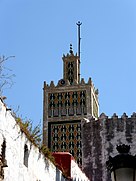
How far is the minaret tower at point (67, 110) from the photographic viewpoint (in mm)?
68562

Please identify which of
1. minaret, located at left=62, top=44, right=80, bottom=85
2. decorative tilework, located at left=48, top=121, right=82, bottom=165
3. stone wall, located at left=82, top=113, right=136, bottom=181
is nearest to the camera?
stone wall, located at left=82, top=113, right=136, bottom=181

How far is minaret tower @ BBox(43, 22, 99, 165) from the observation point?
68.6m

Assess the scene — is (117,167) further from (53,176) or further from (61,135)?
(61,135)

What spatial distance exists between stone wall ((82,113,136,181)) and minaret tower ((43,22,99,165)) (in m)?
40.4

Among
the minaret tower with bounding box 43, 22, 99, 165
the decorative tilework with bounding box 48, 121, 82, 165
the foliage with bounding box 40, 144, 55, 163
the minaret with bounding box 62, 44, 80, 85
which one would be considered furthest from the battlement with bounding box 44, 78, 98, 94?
the foliage with bounding box 40, 144, 55, 163

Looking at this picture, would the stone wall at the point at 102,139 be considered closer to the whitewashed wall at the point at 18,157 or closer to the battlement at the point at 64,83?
the whitewashed wall at the point at 18,157

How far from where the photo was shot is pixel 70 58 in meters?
80.3

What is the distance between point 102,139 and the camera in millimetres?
25266

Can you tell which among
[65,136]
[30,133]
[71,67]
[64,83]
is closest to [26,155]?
[30,133]

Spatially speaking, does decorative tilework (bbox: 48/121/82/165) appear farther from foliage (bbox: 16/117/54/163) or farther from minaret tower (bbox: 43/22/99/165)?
foliage (bbox: 16/117/54/163)

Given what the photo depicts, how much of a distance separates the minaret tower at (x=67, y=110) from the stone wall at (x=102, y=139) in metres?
40.4

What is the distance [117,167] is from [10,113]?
566 centimetres

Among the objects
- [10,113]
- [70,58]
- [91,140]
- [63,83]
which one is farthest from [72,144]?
[10,113]

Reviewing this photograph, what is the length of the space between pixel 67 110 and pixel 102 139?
47.0 metres
